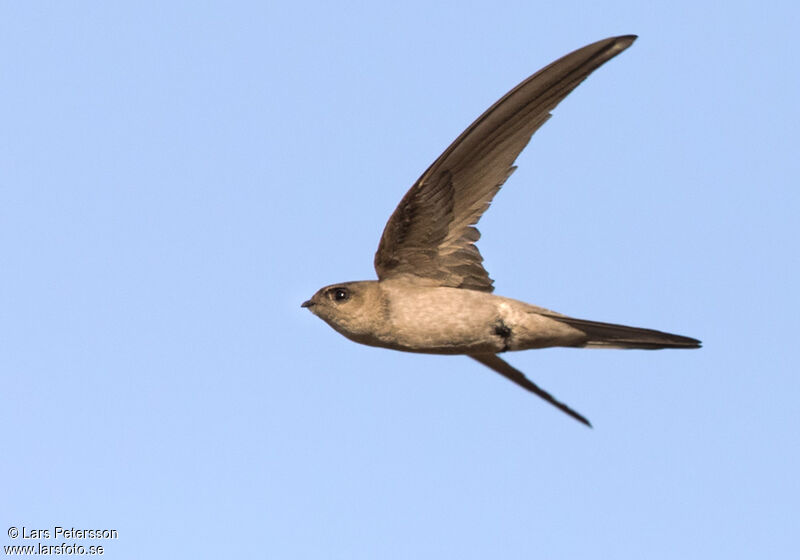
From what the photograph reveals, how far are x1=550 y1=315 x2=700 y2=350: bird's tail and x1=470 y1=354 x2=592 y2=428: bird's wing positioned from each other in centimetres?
126

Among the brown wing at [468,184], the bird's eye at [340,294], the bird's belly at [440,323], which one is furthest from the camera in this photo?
the bird's eye at [340,294]

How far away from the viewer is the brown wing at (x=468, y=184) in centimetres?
1021

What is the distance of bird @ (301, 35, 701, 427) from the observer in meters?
10.7

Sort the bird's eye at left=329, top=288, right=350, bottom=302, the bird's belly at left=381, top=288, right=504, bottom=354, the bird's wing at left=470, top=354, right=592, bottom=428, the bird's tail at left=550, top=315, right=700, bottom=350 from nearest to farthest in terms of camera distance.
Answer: the bird's tail at left=550, top=315, right=700, bottom=350
the bird's belly at left=381, top=288, right=504, bottom=354
the bird's eye at left=329, top=288, right=350, bottom=302
the bird's wing at left=470, top=354, right=592, bottom=428

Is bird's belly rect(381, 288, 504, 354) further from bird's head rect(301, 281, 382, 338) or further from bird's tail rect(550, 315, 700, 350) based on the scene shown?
bird's tail rect(550, 315, 700, 350)

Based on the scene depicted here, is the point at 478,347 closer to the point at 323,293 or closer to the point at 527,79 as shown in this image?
the point at 323,293

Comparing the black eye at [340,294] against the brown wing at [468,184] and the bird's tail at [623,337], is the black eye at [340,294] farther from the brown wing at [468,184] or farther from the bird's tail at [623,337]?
the bird's tail at [623,337]

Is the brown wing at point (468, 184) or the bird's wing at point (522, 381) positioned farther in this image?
the bird's wing at point (522, 381)

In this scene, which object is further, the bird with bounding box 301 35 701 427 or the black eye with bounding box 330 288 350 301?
the black eye with bounding box 330 288 350 301

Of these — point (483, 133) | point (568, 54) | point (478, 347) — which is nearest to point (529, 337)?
point (478, 347)

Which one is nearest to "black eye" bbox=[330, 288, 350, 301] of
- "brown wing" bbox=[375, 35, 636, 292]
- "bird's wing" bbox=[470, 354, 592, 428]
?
"brown wing" bbox=[375, 35, 636, 292]

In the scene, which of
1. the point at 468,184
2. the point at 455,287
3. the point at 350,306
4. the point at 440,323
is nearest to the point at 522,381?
the point at 455,287

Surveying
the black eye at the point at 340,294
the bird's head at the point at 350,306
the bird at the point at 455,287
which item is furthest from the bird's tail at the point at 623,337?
the black eye at the point at 340,294

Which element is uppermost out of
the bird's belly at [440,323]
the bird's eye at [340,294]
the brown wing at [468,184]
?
the brown wing at [468,184]
